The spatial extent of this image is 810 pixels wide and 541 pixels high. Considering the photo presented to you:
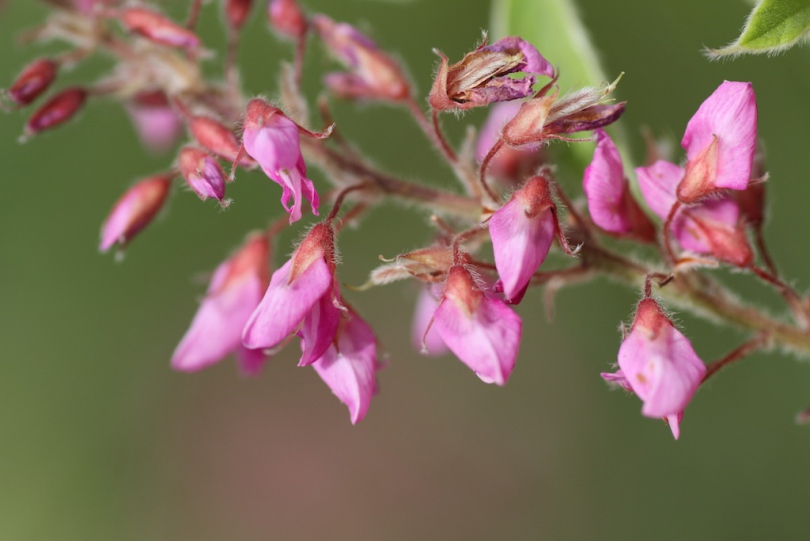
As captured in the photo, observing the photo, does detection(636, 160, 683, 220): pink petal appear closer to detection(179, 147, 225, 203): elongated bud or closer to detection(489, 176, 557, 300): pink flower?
detection(489, 176, 557, 300): pink flower

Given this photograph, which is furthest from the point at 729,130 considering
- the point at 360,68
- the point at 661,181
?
the point at 360,68

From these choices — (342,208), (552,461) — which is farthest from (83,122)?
(342,208)

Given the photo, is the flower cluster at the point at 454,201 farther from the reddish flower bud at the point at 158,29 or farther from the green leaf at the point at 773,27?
the green leaf at the point at 773,27

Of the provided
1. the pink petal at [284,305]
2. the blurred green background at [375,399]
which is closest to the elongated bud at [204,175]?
the pink petal at [284,305]

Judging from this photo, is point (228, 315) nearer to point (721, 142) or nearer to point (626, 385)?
point (626, 385)

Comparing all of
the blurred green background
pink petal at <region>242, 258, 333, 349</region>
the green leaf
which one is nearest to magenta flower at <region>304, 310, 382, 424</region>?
pink petal at <region>242, 258, 333, 349</region>

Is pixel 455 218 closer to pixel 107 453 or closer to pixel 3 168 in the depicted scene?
pixel 3 168
